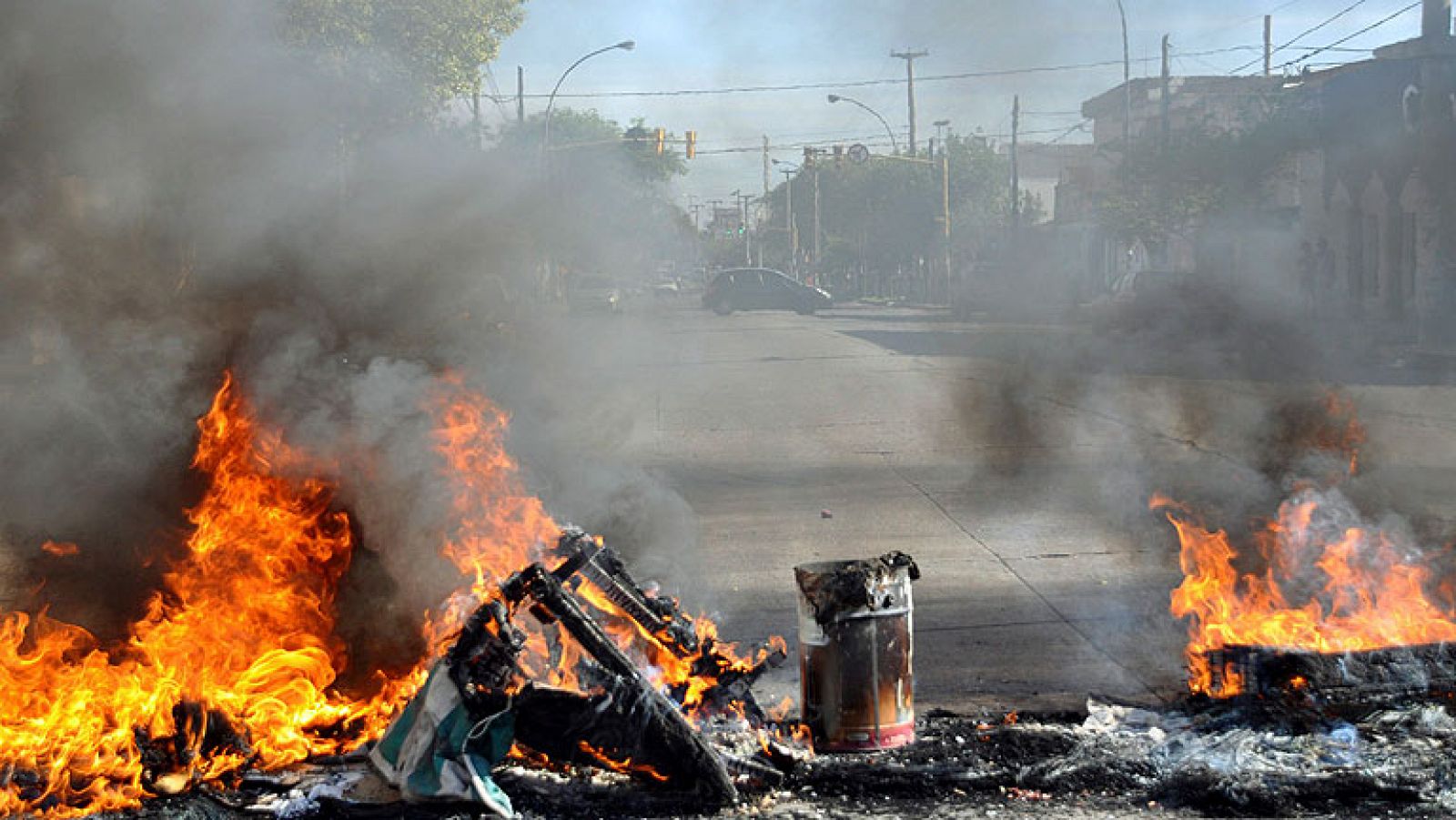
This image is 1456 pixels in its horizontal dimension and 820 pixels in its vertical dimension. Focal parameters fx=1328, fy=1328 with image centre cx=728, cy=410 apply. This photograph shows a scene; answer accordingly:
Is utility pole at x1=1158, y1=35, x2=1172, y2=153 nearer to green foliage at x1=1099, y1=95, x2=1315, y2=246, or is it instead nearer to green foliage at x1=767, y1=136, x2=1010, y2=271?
green foliage at x1=1099, y1=95, x2=1315, y2=246

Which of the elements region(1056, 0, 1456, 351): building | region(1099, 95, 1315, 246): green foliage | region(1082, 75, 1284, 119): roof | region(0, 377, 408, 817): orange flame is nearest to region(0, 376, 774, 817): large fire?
region(0, 377, 408, 817): orange flame

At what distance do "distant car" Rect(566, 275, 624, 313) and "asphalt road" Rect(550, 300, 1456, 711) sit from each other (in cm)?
51

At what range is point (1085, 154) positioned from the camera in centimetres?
7562

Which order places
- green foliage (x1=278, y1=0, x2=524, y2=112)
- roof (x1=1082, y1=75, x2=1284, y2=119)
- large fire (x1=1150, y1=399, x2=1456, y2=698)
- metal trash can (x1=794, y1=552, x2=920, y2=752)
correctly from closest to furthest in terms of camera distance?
metal trash can (x1=794, y1=552, x2=920, y2=752), large fire (x1=1150, y1=399, x2=1456, y2=698), green foliage (x1=278, y1=0, x2=524, y2=112), roof (x1=1082, y1=75, x2=1284, y2=119)

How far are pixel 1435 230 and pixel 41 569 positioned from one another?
25.2 metres

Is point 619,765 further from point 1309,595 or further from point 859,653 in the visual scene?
point 1309,595

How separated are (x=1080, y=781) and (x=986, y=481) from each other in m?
6.72

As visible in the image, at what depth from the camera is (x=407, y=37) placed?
18562 mm

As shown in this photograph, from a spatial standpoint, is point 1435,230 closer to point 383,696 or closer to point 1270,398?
point 1270,398

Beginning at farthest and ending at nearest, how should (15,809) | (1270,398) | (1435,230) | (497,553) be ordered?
A: (1435,230)
(1270,398)
(497,553)
(15,809)

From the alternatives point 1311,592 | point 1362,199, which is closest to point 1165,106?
point 1362,199

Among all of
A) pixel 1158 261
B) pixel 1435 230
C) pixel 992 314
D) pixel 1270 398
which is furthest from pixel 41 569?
pixel 1158 261

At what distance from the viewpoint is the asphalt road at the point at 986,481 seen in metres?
6.50

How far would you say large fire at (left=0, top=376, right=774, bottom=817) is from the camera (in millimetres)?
4543
